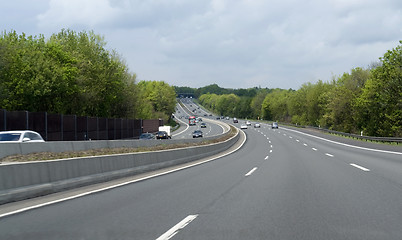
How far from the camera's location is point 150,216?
7133 mm

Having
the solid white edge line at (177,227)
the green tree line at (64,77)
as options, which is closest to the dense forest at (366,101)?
the green tree line at (64,77)

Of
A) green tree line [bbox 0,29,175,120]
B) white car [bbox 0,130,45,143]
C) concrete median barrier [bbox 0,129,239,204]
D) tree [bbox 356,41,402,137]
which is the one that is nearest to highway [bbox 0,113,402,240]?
concrete median barrier [bbox 0,129,239,204]

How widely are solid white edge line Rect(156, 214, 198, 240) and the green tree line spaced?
37529 millimetres

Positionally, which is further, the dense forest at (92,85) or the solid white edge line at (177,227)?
the dense forest at (92,85)

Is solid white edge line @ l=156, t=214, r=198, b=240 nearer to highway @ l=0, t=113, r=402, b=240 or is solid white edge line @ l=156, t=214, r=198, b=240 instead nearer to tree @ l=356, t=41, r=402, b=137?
highway @ l=0, t=113, r=402, b=240

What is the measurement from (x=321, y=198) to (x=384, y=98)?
205 feet

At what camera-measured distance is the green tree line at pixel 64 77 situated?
4188cm

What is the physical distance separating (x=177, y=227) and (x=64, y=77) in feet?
139

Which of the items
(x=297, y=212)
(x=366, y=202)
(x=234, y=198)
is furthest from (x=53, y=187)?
(x=366, y=202)

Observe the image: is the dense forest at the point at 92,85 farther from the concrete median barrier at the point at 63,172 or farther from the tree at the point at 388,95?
the concrete median barrier at the point at 63,172

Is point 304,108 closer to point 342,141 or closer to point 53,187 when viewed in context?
point 342,141

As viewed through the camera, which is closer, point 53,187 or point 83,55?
point 53,187

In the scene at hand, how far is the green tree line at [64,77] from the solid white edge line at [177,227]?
3753cm

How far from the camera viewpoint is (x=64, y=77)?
4516 centimetres
